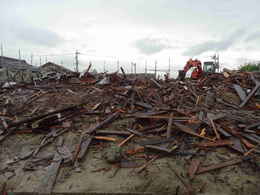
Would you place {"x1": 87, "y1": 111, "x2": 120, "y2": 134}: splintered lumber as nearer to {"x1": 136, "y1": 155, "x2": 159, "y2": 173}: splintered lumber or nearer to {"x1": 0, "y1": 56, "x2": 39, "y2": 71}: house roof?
{"x1": 136, "y1": 155, "x2": 159, "y2": 173}: splintered lumber

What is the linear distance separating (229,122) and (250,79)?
572 cm

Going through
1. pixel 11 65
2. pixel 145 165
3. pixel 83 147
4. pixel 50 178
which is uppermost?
pixel 11 65

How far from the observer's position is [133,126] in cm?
490

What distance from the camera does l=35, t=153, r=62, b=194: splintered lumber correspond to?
9.06 feet

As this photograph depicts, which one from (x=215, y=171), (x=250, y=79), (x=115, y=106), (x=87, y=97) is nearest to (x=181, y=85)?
(x=250, y=79)

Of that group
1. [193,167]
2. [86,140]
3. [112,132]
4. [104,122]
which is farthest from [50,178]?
[193,167]

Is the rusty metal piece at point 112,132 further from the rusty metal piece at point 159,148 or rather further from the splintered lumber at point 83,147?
the rusty metal piece at point 159,148

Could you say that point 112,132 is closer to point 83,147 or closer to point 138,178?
point 83,147

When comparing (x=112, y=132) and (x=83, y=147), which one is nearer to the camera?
(x=83, y=147)

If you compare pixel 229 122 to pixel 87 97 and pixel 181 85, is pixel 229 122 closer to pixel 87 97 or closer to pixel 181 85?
pixel 181 85

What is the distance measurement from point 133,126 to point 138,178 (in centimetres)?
201


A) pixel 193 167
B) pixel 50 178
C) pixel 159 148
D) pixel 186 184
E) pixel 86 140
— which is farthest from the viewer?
pixel 86 140

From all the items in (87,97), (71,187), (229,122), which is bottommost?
(71,187)

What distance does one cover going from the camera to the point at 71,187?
2.83 metres
